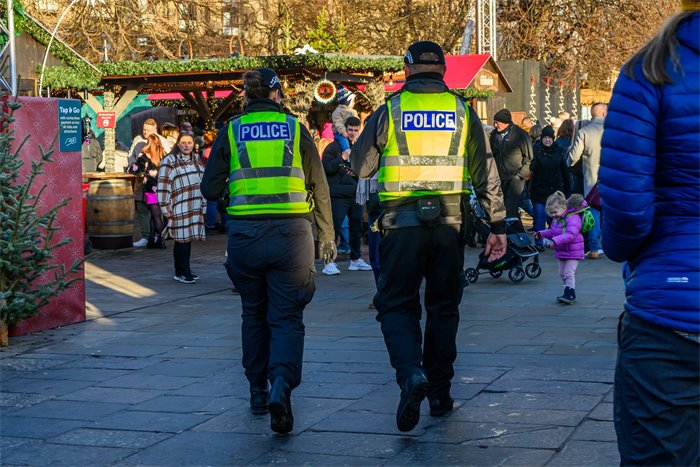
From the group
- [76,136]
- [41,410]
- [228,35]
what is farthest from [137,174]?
[228,35]

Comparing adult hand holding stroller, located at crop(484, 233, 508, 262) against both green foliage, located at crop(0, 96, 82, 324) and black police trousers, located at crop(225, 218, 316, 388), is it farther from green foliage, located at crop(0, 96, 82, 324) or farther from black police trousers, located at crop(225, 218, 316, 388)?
green foliage, located at crop(0, 96, 82, 324)

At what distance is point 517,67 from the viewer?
3123cm

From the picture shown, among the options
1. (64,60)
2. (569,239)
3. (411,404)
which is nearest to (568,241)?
(569,239)

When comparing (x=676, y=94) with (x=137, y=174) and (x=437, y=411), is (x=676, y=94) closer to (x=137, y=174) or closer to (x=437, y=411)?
(x=437, y=411)

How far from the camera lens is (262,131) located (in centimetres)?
616

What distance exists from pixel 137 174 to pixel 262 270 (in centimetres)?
1081

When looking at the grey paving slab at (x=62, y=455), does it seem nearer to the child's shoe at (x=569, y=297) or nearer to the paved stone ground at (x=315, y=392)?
the paved stone ground at (x=315, y=392)

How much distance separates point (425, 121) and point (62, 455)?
94.0 inches


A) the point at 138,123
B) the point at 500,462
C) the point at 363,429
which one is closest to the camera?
the point at 500,462

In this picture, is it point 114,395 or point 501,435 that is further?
point 114,395

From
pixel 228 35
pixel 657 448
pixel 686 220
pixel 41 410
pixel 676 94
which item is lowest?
pixel 41 410

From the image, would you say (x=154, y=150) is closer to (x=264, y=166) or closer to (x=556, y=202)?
(x=556, y=202)

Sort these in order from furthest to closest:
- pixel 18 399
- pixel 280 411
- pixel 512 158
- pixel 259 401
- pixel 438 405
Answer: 1. pixel 512 158
2. pixel 18 399
3. pixel 259 401
4. pixel 438 405
5. pixel 280 411

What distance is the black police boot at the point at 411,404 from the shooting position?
5383 millimetres
